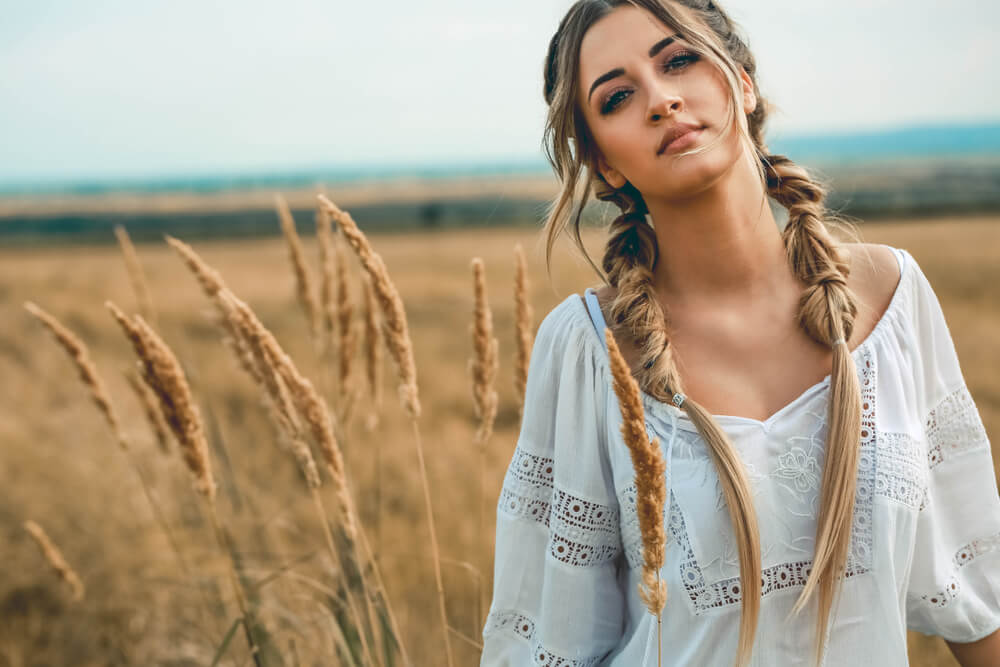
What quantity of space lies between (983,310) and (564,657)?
8.10 metres

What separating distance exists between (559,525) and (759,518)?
36 cm

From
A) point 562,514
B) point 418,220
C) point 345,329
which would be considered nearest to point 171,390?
point 345,329

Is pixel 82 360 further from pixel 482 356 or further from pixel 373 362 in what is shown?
pixel 482 356

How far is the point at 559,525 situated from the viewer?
56.4 inches

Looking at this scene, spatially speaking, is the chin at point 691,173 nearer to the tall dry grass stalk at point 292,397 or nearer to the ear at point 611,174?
the ear at point 611,174

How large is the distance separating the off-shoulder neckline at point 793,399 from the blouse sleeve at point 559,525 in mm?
25

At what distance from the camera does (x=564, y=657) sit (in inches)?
56.8

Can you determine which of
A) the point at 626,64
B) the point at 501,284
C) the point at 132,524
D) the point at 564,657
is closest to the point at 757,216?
the point at 626,64

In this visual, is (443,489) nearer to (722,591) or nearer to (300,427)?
(300,427)

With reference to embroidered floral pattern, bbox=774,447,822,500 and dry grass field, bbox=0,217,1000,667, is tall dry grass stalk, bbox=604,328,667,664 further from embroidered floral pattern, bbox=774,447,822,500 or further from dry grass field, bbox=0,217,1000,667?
dry grass field, bbox=0,217,1000,667

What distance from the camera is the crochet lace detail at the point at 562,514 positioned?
1423 mm

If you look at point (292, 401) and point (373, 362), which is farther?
point (373, 362)

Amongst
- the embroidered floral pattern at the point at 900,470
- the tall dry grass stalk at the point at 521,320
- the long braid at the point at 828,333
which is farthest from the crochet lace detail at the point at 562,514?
the embroidered floral pattern at the point at 900,470

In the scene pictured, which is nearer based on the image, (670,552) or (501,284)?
(670,552)
